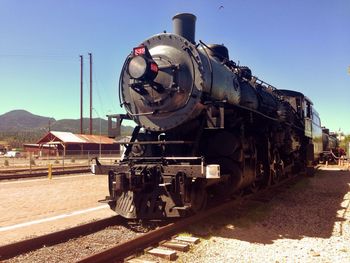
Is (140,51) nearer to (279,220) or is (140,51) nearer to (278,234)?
(278,234)

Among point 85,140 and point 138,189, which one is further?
point 85,140

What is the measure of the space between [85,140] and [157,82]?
45285 millimetres

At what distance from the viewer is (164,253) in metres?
5.27

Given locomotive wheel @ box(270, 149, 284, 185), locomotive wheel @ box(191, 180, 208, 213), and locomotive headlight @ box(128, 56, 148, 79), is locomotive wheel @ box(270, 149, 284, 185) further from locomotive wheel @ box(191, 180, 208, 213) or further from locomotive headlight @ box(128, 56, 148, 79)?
locomotive headlight @ box(128, 56, 148, 79)

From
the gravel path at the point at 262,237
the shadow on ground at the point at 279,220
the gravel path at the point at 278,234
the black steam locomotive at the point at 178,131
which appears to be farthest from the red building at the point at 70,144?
the gravel path at the point at 262,237

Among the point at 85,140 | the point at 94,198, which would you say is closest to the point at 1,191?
the point at 94,198

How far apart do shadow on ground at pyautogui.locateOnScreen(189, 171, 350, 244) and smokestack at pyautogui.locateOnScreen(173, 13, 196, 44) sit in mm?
4188

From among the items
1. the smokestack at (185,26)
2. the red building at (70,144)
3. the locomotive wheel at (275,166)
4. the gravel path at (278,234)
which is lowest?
A: the gravel path at (278,234)

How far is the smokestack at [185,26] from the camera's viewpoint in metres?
8.38

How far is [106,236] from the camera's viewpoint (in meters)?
6.41

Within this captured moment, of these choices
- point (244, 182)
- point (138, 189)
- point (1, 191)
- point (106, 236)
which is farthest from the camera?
point (1, 191)

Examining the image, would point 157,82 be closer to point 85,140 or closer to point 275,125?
point 275,125

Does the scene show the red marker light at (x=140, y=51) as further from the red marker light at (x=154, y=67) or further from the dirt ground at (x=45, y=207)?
the dirt ground at (x=45, y=207)

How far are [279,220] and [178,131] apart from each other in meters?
2.96
